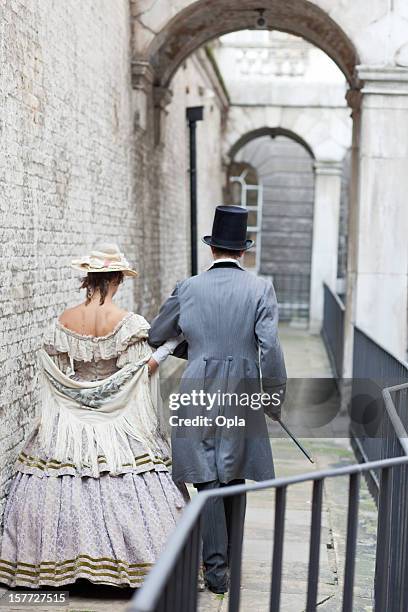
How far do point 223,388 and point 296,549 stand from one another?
1502mm

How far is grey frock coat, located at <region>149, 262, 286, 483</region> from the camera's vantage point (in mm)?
4773

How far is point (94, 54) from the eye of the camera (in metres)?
8.28

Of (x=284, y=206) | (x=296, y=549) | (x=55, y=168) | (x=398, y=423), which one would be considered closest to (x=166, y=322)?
(x=398, y=423)

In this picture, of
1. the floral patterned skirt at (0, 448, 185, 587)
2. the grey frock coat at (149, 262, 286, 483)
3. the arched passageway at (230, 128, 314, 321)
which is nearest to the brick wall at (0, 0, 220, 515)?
the floral patterned skirt at (0, 448, 185, 587)

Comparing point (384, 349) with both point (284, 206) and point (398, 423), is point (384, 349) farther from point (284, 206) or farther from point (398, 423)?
point (284, 206)

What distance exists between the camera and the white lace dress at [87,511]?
15.1 ft

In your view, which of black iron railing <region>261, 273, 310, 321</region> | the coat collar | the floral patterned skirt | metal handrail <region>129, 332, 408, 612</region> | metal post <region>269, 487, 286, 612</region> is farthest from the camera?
black iron railing <region>261, 273, 310, 321</region>

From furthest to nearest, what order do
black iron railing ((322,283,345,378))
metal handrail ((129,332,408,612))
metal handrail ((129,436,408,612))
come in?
A: black iron railing ((322,283,345,378)) < metal handrail ((129,332,408,612)) < metal handrail ((129,436,408,612))

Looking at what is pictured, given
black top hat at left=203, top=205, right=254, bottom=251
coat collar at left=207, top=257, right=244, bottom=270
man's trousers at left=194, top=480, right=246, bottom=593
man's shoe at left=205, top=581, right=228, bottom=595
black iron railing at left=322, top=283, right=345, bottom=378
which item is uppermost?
black top hat at left=203, top=205, right=254, bottom=251

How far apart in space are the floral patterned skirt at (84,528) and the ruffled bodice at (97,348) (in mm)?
518

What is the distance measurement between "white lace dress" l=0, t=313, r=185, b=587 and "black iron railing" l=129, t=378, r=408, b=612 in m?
1.14

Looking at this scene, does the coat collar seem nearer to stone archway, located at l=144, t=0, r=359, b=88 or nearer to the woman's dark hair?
the woman's dark hair

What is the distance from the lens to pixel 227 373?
4.82 metres

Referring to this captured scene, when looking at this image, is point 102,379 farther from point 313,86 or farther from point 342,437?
point 313,86
